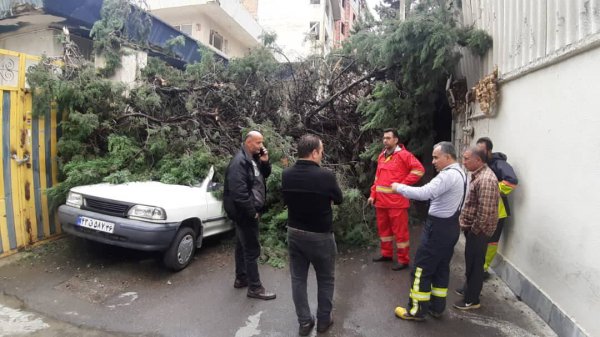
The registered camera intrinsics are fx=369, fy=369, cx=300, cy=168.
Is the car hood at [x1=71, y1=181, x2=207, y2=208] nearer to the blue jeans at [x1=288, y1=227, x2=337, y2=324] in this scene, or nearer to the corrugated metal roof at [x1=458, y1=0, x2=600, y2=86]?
the blue jeans at [x1=288, y1=227, x2=337, y2=324]

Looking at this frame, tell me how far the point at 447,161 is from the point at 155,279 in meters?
3.70

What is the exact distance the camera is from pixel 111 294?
4219 millimetres

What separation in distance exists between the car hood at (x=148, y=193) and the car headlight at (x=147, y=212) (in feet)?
0.16

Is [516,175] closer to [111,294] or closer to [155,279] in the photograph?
[155,279]

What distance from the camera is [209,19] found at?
17.3 m

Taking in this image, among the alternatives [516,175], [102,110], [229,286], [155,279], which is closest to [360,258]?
[229,286]

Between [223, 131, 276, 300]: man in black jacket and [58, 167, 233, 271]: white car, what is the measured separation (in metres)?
0.94

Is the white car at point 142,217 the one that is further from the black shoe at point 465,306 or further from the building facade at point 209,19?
the building facade at point 209,19

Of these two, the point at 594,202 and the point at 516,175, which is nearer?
the point at 594,202

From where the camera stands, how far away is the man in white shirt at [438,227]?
349 cm

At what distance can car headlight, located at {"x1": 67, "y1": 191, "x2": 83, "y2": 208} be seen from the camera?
4.82m

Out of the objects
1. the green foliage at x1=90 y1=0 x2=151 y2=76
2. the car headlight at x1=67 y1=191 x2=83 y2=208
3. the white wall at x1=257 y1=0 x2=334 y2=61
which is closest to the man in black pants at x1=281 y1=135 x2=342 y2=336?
the car headlight at x1=67 y1=191 x2=83 y2=208

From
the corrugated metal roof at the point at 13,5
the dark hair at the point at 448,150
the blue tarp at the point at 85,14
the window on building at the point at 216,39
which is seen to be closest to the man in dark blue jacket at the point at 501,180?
the dark hair at the point at 448,150

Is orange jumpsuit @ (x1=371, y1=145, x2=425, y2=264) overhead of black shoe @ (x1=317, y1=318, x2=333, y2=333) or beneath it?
overhead
